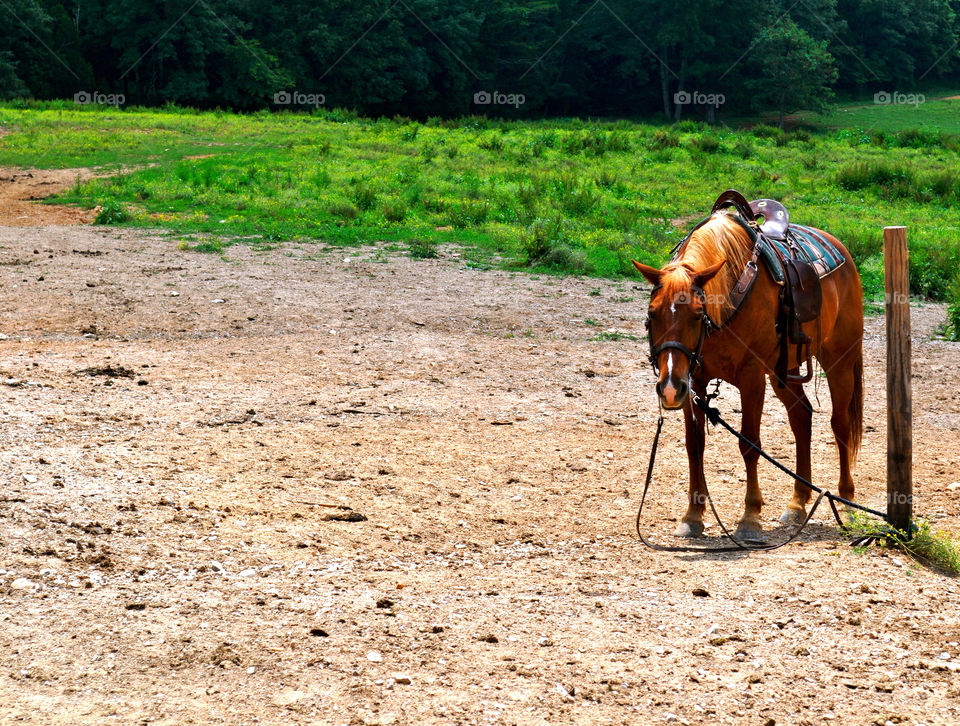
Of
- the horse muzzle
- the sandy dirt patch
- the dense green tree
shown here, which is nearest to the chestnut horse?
the horse muzzle

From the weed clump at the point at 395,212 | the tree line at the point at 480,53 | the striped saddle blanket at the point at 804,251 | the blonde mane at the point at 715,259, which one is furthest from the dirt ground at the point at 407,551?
the tree line at the point at 480,53

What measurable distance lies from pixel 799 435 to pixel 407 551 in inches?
106

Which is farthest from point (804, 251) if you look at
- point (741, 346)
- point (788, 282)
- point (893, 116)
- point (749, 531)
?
point (893, 116)

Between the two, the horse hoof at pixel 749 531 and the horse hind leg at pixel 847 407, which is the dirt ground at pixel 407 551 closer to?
the horse hoof at pixel 749 531

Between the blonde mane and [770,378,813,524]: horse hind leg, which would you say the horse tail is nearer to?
[770,378,813,524]: horse hind leg

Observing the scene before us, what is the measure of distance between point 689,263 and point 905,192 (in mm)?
19927

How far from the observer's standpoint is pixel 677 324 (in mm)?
5078

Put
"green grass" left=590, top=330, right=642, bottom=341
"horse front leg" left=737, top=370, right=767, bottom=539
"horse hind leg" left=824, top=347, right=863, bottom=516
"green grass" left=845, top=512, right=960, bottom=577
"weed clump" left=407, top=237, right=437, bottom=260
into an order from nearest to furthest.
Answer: "green grass" left=845, top=512, right=960, bottom=577 → "horse front leg" left=737, top=370, right=767, bottom=539 → "horse hind leg" left=824, top=347, right=863, bottom=516 → "green grass" left=590, top=330, right=642, bottom=341 → "weed clump" left=407, top=237, right=437, bottom=260

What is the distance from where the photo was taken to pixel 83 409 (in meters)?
7.84

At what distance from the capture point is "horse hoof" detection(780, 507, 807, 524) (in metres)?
6.18

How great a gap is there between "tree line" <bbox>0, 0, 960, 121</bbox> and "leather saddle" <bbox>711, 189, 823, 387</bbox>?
124 feet

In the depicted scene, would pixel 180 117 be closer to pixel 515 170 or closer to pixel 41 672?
pixel 515 170

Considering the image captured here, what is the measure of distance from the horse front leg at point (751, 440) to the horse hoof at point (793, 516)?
325 mm

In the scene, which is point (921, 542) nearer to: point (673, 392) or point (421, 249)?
point (673, 392)
